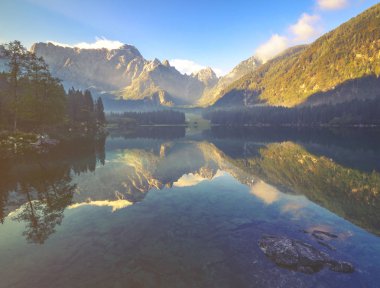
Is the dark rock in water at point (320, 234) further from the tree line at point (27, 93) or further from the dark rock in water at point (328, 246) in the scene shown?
the tree line at point (27, 93)

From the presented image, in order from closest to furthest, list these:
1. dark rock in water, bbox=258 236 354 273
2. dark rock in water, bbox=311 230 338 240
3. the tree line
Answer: dark rock in water, bbox=258 236 354 273 → dark rock in water, bbox=311 230 338 240 → the tree line

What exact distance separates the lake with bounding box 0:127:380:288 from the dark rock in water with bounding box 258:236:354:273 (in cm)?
47

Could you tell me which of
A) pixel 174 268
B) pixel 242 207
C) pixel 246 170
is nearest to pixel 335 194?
pixel 242 207

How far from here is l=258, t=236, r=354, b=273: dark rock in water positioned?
15.8 metres

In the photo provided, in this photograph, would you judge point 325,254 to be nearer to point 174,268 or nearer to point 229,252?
point 229,252

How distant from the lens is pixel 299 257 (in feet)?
54.3

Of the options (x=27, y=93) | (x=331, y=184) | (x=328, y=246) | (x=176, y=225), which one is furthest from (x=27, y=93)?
(x=328, y=246)

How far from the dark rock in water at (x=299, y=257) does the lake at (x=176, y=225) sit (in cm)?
47

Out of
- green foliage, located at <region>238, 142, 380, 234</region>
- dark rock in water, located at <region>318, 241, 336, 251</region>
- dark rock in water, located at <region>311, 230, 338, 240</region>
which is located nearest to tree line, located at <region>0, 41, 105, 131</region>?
green foliage, located at <region>238, 142, 380, 234</region>

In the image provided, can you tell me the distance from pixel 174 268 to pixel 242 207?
1481 cm

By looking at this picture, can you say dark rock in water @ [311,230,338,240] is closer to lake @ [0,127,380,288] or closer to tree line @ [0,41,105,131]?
lake @ [0,127,380,288]

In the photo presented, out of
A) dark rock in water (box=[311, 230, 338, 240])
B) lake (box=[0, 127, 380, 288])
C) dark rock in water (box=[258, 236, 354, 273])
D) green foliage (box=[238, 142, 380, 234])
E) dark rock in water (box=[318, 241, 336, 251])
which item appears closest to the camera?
lake (box=[0, 127, 380, 288])

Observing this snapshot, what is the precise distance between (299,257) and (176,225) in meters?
10.8

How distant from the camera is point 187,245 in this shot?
18.9 meters
